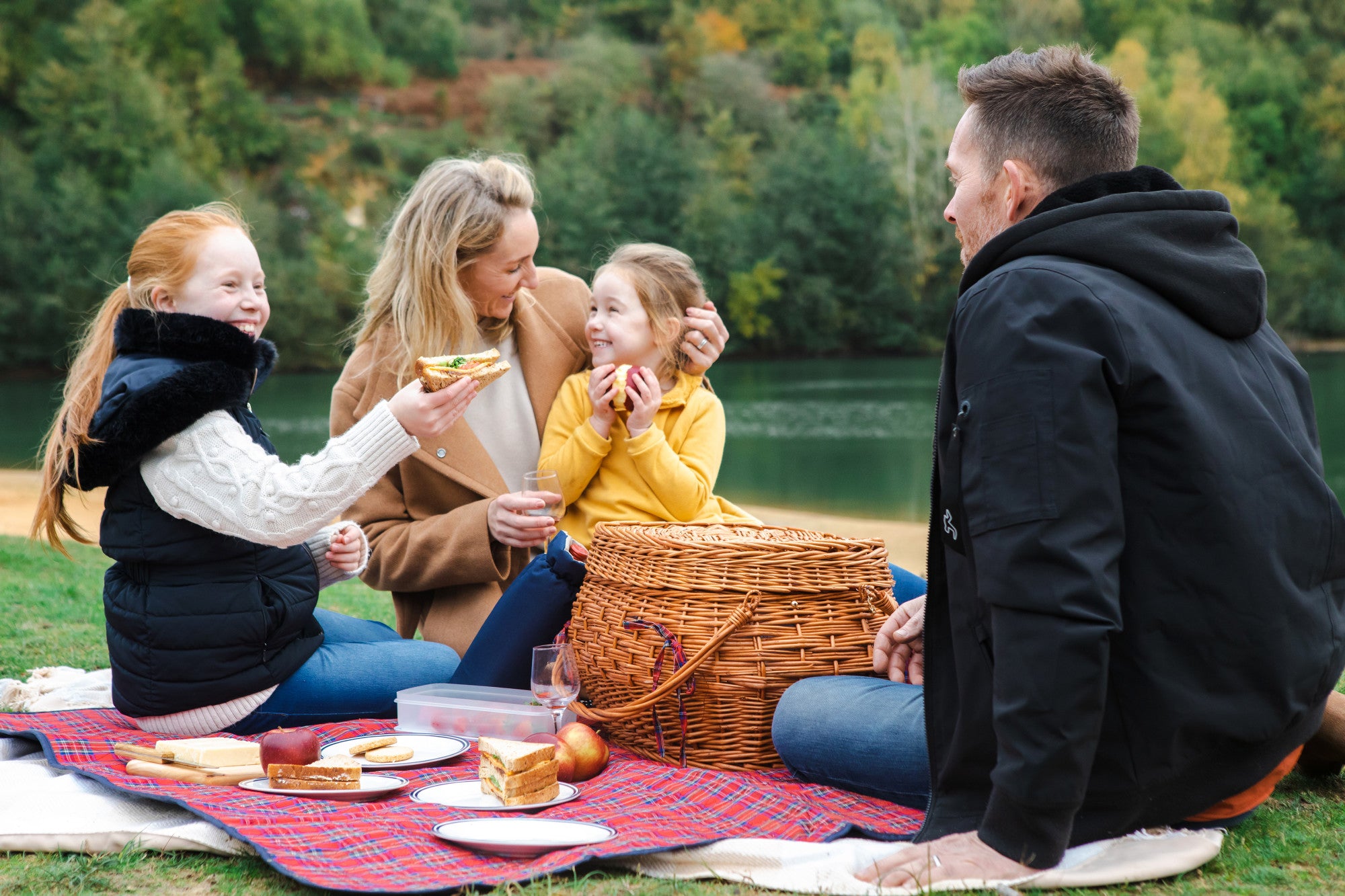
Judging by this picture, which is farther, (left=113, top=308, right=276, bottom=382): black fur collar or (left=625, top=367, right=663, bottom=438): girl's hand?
(left=625, top=367, right=663, bottom=438): girl's hand

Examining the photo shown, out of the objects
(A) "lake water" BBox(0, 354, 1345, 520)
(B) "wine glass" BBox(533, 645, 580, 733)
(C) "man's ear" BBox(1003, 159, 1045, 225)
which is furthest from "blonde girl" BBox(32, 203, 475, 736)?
(A) "lake water" BBox(0, 354, 1345, 520)

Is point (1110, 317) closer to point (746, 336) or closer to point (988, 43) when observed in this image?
point (746, 336)

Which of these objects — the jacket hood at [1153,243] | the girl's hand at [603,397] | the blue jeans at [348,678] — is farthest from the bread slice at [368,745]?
the jacket hood at [1153,243]

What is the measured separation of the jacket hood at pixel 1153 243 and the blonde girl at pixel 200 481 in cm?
159

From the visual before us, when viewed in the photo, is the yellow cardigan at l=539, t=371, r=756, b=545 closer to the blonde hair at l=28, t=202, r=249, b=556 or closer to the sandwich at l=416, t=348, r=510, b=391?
the sandwich at l=416, t=348, r=510, b=391

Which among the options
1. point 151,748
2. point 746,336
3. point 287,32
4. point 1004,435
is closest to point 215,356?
point 151,748

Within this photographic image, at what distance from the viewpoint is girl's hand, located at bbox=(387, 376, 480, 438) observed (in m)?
3.26

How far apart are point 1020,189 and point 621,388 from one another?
5.75 ft

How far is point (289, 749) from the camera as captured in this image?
306cm

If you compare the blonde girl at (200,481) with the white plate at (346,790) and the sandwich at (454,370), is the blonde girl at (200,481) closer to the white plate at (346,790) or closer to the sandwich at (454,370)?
the sandwich at (454,370)

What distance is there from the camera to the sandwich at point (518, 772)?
9.46 ft

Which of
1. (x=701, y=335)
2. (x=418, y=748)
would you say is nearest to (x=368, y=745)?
(x=418, y=748)

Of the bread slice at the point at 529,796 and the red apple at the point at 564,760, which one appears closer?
the bread slice at the point at 529,796

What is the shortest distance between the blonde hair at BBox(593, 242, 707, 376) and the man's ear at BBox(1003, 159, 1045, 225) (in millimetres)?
1751
